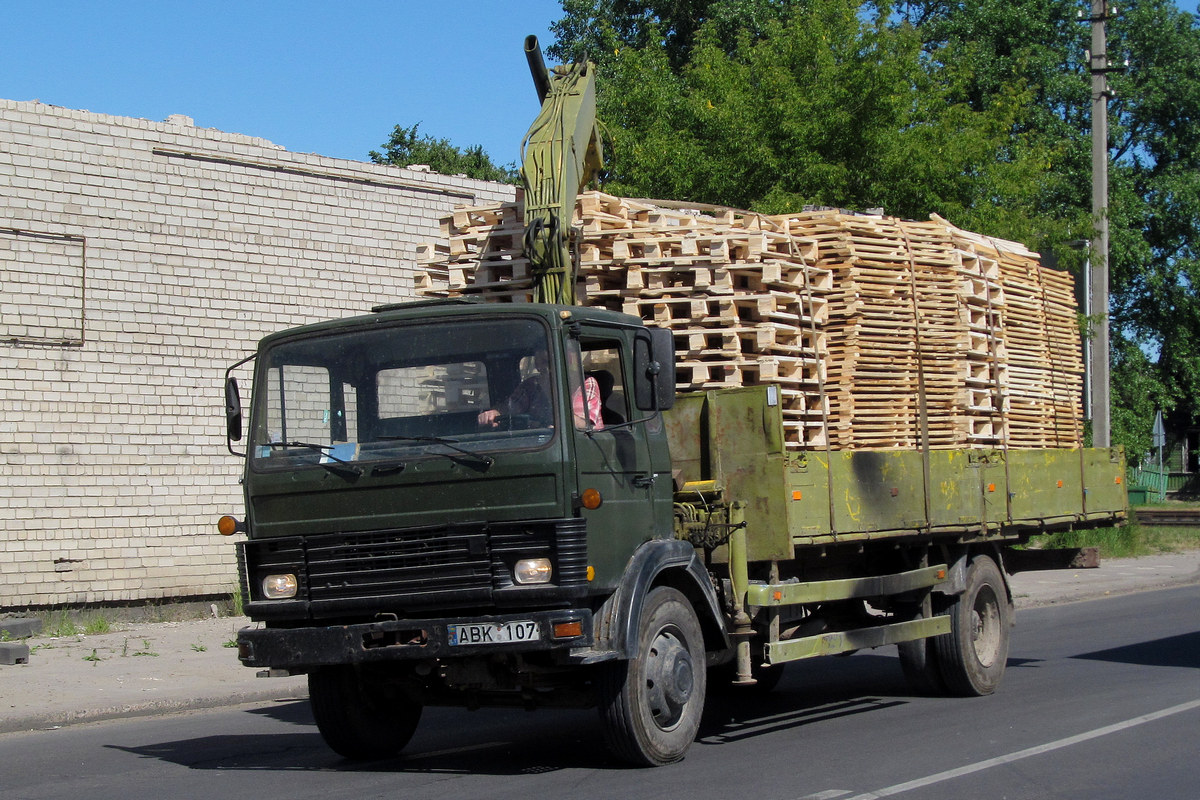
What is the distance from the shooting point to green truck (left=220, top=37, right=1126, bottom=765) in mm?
6836

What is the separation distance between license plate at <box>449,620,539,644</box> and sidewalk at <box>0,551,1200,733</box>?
4968 millimetres

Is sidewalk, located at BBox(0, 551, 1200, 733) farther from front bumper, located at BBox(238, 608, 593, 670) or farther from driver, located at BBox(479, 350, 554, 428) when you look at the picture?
driver, located at BBox(479, 350, 554, 428)

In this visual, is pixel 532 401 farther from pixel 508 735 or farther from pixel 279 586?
pixel 508 735

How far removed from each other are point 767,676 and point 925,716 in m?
1.53

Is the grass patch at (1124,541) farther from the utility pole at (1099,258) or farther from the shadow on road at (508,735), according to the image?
the shadow on road at (508,735)

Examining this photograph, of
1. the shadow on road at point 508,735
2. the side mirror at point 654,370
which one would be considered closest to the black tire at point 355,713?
the shadow on road at point 508,735

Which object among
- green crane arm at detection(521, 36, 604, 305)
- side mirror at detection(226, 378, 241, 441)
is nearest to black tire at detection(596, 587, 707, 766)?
side mirror at detection(226, 378, 241, 441)

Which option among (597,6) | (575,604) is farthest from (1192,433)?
(575,604)

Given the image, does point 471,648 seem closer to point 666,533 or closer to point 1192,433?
point 666,533

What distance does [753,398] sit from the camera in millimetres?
8289

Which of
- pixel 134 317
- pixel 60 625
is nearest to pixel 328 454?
pixel 60 625

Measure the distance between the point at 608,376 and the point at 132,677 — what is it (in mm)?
6824

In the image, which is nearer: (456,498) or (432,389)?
(456,498)

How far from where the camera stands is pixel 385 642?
22.9ft
